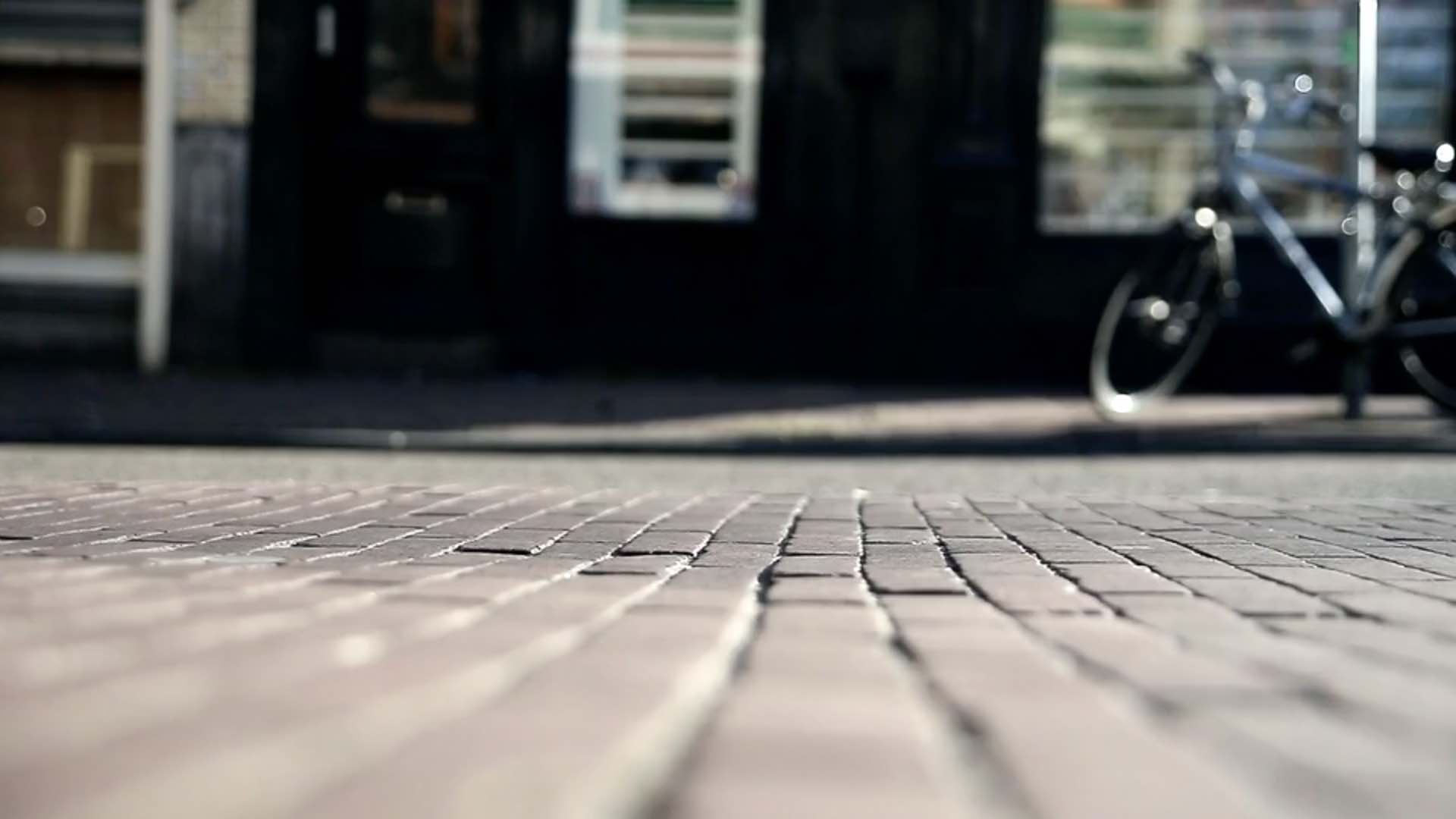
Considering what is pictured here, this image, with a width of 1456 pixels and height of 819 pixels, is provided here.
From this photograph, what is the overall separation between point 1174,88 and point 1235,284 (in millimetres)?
2996

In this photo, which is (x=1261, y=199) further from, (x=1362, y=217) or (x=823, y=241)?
(x=823, y=241)

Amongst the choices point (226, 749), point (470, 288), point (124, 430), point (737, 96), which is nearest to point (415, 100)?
point (470, 288)

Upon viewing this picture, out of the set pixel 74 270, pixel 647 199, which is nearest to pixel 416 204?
pixel 647 199

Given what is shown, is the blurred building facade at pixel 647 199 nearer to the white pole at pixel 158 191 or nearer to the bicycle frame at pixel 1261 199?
the white pole at pixel 158 191

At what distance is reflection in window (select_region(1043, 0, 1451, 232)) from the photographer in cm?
1184

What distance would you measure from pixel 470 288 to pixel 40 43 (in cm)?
319

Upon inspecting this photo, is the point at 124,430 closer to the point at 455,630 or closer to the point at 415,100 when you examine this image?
the point at 415,100

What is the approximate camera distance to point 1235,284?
9.58 metres

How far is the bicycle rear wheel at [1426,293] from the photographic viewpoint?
900 cm

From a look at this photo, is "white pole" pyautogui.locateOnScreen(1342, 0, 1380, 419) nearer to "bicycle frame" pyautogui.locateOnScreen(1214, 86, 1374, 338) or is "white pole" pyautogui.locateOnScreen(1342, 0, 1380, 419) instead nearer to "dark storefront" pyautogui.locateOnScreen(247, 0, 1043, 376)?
"bicycle frame" pyautogui.locateOnScreen(1214, 86, 1374, 338)

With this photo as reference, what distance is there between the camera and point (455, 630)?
2.41 meters

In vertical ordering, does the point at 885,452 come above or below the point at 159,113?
below

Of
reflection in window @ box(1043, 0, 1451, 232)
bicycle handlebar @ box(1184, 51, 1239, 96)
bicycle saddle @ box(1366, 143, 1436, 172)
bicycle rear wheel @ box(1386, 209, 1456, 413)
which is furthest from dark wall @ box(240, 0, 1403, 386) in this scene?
bicycle saddle @ box(1366, 143, 1436, 172)

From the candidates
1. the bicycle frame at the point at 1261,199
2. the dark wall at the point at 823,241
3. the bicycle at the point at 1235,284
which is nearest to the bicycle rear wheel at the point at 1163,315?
the bicycle at the point at 1235,284
